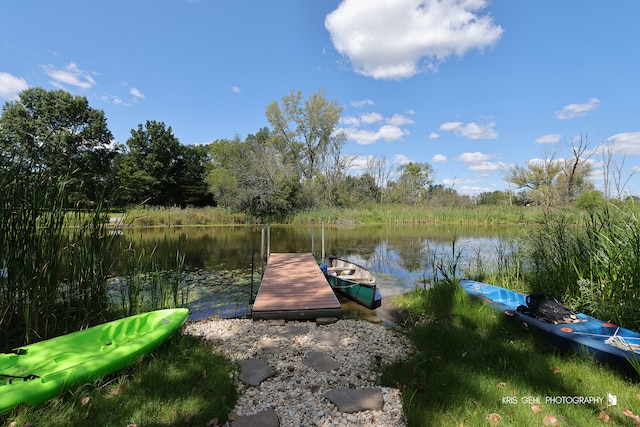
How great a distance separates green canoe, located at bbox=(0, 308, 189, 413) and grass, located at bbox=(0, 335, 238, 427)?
0.33 feet

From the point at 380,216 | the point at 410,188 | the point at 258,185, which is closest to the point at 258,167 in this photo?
the point at 258,185

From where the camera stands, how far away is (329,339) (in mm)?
3664

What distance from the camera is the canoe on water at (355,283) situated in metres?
5.95

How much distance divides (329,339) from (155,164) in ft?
105

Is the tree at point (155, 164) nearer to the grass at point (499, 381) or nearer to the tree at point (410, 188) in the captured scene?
the tree at point (410, 188)

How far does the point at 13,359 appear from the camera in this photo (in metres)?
2.36

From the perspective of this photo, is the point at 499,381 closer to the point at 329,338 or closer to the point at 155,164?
the point at 329,338

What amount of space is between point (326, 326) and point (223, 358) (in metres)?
1.64

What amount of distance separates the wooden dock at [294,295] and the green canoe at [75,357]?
5.16 feet

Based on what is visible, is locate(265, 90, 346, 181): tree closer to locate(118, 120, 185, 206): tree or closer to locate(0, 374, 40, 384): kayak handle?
locate(118, 120, 185, 206): tree

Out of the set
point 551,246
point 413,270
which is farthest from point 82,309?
point 413,270

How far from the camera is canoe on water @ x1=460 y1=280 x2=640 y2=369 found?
8.16 ft

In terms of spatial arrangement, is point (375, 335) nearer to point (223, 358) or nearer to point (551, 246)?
point (223, 358)

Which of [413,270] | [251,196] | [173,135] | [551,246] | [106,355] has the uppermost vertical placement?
[173,135]
